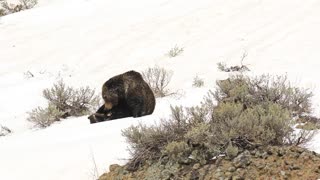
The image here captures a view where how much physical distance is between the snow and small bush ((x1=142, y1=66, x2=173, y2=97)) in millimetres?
178

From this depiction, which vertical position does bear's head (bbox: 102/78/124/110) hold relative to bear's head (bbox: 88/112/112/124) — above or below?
above

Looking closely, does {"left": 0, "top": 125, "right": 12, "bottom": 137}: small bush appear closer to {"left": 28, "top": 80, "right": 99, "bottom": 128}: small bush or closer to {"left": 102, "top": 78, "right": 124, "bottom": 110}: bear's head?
{"left": 28, "top": 80, "right": 99, "bottom": 128}: small bush

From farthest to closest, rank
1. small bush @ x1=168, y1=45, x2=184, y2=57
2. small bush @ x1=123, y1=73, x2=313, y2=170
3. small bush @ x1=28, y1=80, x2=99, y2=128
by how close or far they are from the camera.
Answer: small bush @ x1=168, y1=45, x2=184, y2=57, small bush @ x1=28, y1=80, x2=99, y2=128, small bush @ x1=123, y1=73, x2=313, y2=170

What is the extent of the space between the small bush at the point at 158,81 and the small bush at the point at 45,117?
164cm

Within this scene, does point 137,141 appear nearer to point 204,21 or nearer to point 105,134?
point 105,134

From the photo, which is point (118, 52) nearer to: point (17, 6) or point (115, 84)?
point (115, 84)

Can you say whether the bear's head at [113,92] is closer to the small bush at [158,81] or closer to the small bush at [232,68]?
the small bush at [158,81]

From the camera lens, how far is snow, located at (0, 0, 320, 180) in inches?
217

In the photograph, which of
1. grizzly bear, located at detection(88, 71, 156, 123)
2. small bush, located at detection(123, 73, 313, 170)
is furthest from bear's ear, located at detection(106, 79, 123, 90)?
small bush, located at detection(123, 73, 313, 170)

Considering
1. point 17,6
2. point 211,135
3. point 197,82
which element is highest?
point 17,6

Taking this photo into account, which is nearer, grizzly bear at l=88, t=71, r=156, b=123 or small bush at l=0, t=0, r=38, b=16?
grizzly bear at l=88, t=71, r=156, b=123

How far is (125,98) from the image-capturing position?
6566 mm

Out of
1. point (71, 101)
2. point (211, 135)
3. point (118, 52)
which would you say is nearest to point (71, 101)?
point (71, 101)

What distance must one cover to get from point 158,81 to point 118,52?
87.8 inches
